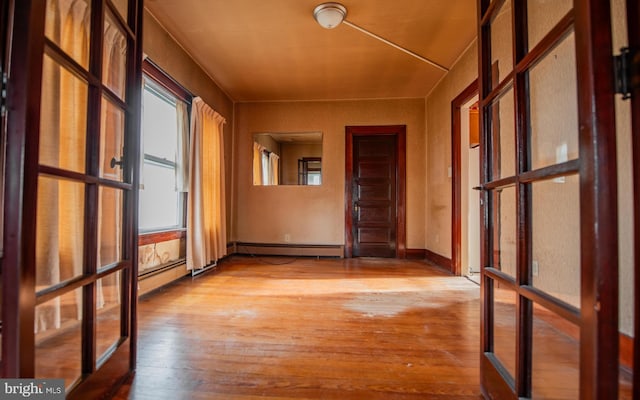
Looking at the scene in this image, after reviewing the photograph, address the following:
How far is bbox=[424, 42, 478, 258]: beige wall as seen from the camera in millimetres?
3211

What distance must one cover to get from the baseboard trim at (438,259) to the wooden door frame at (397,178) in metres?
0.35

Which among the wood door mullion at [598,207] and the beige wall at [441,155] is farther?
the beige wall at [441,155]

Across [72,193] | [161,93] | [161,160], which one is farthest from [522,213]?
[161,93]

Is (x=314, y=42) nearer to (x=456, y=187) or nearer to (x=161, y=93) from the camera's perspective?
(x=161, y=93)

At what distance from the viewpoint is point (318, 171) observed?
4.49m

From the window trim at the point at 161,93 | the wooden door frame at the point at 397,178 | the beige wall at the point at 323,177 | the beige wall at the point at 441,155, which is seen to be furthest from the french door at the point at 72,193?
the wooden door frame at the point at 397,178

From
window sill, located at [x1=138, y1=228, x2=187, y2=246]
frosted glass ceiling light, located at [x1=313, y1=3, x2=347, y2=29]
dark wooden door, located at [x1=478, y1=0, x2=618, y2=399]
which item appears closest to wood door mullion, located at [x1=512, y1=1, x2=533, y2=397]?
dark wooden door, located at [x1=478, y1=0, x2=618, y2=399]

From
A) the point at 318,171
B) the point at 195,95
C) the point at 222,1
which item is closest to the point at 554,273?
the point at 222,1

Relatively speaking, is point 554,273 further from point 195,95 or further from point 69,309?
point 195,95

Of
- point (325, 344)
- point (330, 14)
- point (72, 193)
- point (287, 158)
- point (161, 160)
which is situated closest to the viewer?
point (72, 193)

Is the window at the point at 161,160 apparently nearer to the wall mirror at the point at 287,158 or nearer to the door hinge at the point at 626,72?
the wall mirror at the point at 287,158

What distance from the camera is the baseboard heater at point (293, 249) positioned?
4.38 meters

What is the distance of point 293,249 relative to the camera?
4.42 m

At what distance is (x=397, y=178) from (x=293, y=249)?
2.03m
